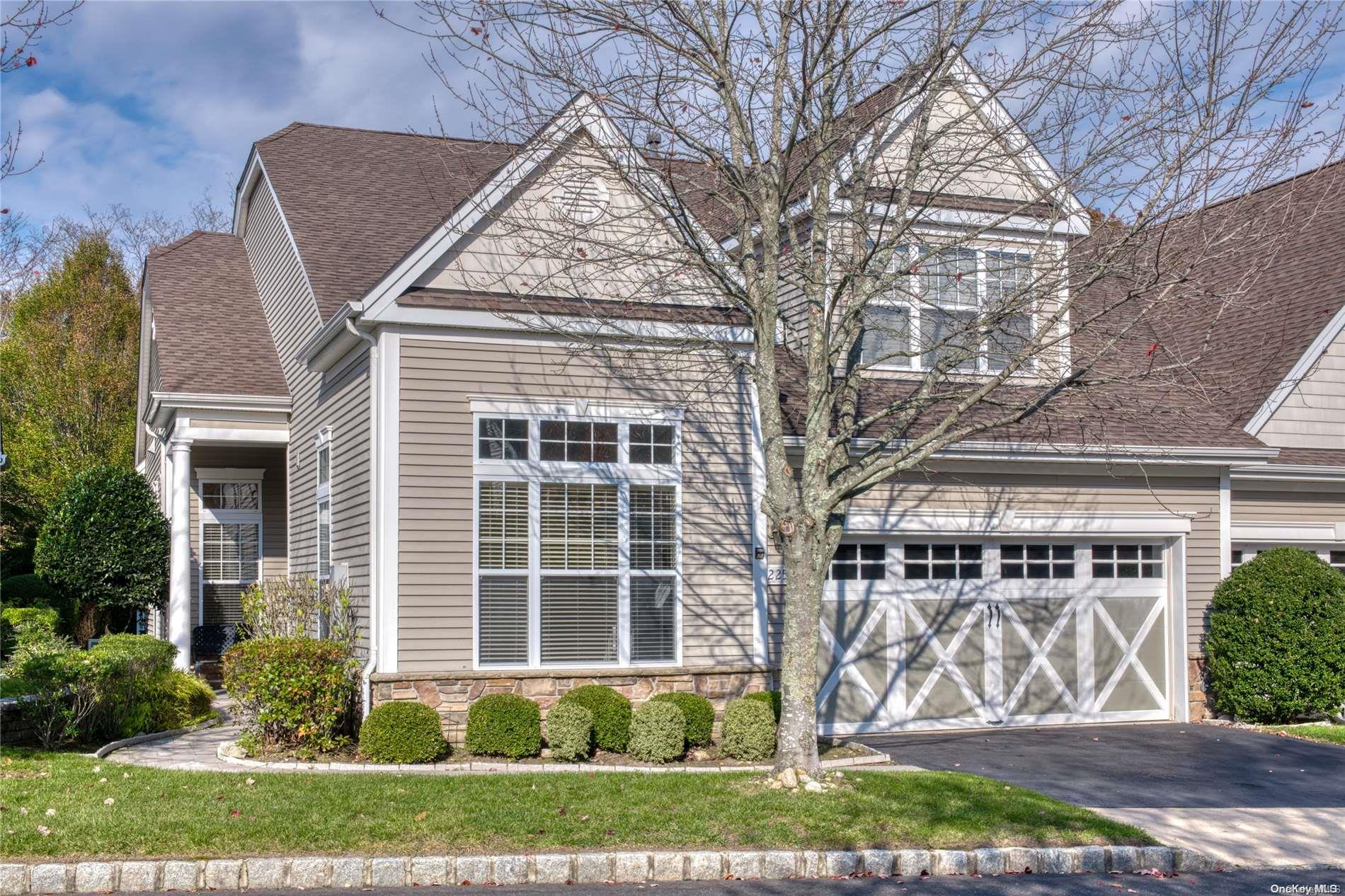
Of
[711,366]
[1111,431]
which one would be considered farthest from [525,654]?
[1111,431]

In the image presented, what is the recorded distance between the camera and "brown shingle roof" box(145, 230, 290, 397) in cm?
1800

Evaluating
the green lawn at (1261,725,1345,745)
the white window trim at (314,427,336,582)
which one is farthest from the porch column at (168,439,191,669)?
the green lawn at (1261,725,1345,745)

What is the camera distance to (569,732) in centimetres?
1212

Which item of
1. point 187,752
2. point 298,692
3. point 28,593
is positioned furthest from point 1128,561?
point 28,593

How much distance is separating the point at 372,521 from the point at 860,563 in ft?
19.8

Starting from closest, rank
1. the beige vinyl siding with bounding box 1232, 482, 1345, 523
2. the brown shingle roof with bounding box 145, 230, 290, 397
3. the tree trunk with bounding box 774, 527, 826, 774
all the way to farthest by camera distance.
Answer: the tree trunk with bounding box 774, 527, 826, 774 < the beige vinyl siding with bounding box 1232, 482, 1345, 523 < the brown shingle roof with bounding box 145, 230, 290, 397

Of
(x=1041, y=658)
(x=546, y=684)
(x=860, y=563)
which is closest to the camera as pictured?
(x=546, y=684)

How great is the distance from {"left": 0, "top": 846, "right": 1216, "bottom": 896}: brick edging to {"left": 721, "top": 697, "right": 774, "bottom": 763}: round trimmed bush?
11.7 ft

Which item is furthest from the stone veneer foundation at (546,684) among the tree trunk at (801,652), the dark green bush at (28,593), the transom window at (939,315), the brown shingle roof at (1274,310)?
the dark green bush at (28,593)

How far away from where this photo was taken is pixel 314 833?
855cm

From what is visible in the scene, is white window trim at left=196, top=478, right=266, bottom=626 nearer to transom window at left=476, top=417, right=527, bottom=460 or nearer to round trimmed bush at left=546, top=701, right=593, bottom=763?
transom window at left=476, top=417, right=527, bottom=460

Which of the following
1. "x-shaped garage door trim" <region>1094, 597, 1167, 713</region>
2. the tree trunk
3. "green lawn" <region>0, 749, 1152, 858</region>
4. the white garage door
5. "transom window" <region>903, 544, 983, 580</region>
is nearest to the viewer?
"green lawn" <region>0, 749, 1152, 858</region>

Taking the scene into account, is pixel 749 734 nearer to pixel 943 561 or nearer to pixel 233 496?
pixel 943 561

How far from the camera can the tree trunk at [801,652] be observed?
10758 millimetres
